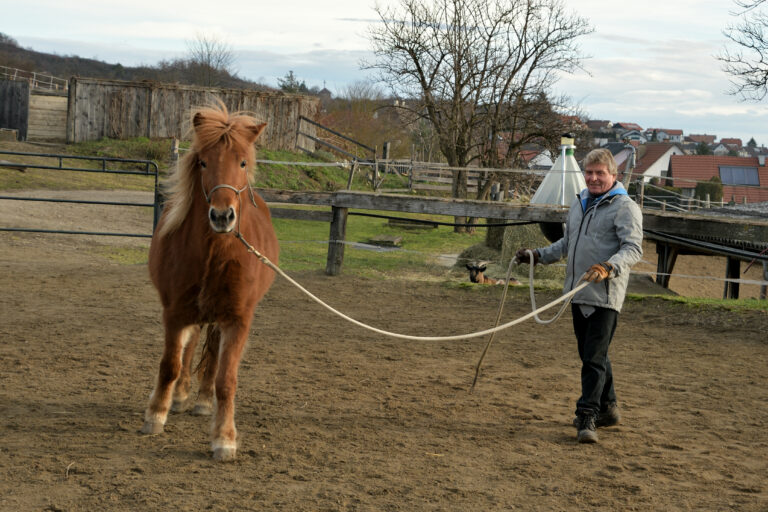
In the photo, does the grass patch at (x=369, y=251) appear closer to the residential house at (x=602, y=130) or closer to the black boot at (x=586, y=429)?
the black boot at (x=586, y=429)

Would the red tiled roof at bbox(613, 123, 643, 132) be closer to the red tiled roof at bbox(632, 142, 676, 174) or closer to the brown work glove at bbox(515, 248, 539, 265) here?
the red tiled roof at bbox(632, 142, 676, 174)

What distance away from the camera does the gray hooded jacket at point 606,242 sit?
4.38 m

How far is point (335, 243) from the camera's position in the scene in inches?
415

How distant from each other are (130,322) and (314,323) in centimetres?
183

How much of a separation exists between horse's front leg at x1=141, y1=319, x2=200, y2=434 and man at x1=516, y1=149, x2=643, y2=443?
7.70 feet

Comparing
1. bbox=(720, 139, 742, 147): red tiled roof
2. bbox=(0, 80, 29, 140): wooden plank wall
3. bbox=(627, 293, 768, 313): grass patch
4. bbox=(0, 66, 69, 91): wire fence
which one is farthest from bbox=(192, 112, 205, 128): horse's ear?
bbox=(720, 139, 742, 147): red tiled roof

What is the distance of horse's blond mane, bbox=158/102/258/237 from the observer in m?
3.91

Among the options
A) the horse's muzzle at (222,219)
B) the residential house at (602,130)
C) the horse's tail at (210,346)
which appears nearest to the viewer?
the horse's muzzle at (222,219)

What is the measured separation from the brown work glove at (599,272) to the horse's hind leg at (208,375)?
232 cm

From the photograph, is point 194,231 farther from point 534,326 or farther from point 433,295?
point 433,295

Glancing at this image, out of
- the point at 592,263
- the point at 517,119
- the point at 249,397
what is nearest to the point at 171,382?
the point at 249,397

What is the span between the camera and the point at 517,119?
21.6 m

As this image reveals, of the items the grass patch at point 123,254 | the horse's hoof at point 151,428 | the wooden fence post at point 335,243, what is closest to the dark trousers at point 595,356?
the horse's hoof at point 151,428

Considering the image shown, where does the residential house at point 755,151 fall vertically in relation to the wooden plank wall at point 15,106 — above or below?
above
